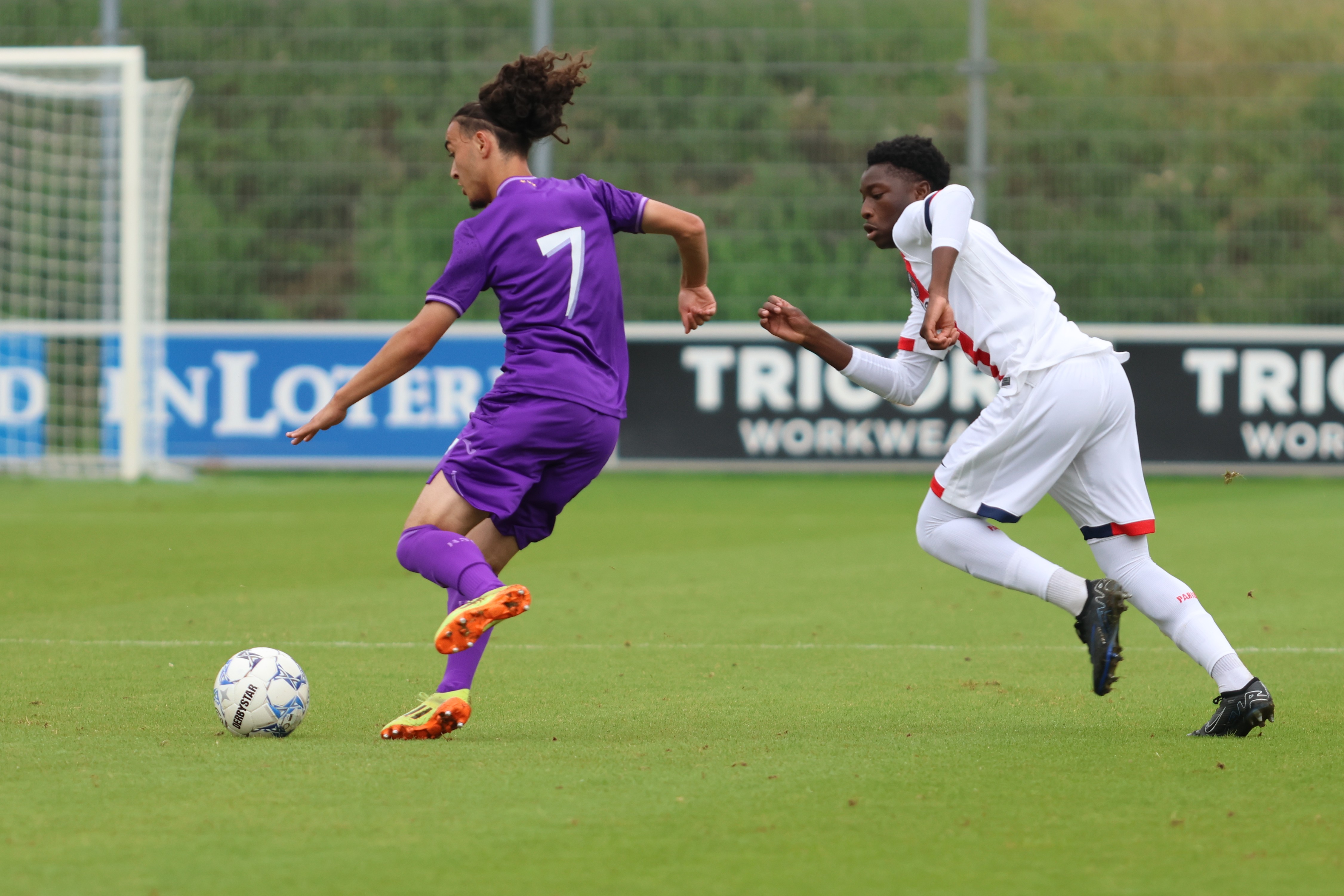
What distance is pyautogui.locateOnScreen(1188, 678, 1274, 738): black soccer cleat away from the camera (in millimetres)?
4582

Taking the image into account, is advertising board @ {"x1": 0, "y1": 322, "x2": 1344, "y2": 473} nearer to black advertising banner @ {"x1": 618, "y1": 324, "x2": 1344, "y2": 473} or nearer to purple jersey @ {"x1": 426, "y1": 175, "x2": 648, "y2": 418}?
black advertising banner @ {"x1": 618, "y1": 324, "x2": 1344, "y2": 473}

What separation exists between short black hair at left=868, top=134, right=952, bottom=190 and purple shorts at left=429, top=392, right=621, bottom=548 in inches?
46.1

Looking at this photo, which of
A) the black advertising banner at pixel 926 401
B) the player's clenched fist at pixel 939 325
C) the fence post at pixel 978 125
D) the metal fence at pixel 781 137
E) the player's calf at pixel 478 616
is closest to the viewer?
the player's calf at pixel 478 616

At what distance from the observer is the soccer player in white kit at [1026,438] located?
470cm

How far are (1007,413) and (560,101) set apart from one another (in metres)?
1.55

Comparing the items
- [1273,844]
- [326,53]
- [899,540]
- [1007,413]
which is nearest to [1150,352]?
[899,540]

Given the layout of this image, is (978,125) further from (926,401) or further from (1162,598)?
(1162,598)

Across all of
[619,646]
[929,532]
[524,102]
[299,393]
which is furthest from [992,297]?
[299,393]

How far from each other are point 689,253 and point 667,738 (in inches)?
56.0

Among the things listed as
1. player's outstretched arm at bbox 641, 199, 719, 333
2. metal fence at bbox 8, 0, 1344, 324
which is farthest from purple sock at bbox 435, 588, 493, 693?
metal fence at bbox 8, 0, 1344, 324

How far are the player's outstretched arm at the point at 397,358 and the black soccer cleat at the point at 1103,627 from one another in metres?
1.87

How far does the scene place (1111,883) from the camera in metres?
3.22

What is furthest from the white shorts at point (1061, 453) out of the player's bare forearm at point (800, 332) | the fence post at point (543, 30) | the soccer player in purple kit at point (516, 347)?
the fence post at point (543, 30)

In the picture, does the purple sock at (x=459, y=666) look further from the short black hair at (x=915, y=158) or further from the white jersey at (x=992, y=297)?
the short black hair at (x=915, y=158)
